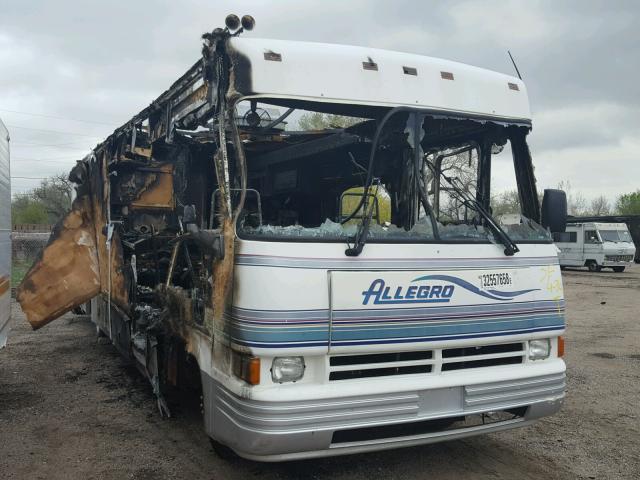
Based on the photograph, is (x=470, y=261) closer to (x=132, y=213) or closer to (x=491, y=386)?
(x=491, y=386)

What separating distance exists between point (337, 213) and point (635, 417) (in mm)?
3775

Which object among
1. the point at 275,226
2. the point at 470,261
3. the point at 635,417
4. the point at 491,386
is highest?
the point at 275,226

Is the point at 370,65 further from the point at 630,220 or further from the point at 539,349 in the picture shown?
the point at 630,220

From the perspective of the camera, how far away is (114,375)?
7137 millimetres

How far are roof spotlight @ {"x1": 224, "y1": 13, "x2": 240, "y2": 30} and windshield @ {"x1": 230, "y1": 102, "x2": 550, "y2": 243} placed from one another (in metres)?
0.52

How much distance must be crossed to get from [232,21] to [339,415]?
8.32ft

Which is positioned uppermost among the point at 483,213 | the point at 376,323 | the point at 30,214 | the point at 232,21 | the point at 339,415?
the point at 30,214

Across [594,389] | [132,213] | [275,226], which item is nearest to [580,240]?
[594,389]

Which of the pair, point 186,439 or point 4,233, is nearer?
point 186,439

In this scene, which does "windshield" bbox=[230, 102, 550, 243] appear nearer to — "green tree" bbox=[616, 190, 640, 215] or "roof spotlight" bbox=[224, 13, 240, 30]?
"roof spotlight" bbox=[224, 13, 240, 30]

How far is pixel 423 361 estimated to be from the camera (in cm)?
380

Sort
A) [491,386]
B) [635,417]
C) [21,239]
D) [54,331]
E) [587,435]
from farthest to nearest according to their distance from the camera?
[21,239] < [54,331] < [635,417] < [587,435] < [491,386]

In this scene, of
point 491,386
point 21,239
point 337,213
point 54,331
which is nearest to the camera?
point 491,386

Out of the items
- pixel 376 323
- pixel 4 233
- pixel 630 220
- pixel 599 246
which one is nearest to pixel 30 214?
pixel 599 246
